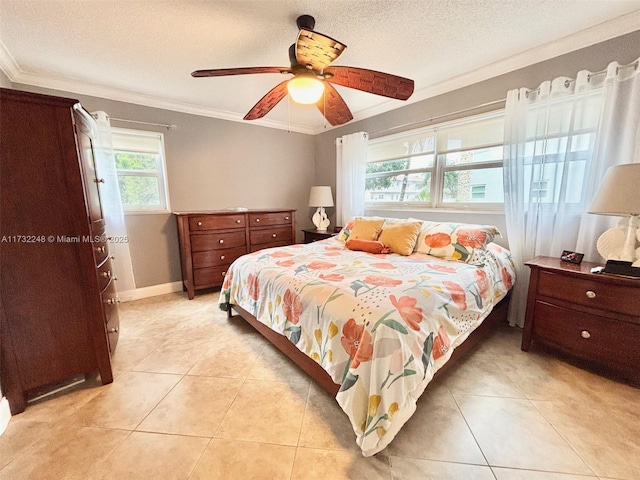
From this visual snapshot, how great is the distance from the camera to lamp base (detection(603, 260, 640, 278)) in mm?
1568

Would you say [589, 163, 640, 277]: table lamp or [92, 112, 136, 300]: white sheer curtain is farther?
[92, 112, 136, 300]: white sheer curtain

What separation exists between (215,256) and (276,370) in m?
1.89

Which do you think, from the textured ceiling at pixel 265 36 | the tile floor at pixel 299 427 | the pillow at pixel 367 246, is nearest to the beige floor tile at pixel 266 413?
the tile floor at pixel 299 427

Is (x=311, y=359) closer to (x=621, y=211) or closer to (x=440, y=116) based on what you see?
(x=621, y=211)

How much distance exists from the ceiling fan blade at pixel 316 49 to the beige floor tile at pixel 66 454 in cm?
225

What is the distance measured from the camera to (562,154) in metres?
2.05

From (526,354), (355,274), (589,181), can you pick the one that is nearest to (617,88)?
(589,181)

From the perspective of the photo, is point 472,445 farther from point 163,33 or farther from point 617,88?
point 163,33

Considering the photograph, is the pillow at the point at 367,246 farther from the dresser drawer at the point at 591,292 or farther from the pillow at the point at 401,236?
the dresser drawer at the point at 591,292

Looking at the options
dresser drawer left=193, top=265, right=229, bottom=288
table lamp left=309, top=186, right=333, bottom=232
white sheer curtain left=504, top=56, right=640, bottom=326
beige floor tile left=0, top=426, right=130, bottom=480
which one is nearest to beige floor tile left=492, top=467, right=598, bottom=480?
white sheer curtain left=504, top=56, right=640, bottom=326

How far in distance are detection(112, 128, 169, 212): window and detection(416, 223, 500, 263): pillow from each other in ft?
10.2

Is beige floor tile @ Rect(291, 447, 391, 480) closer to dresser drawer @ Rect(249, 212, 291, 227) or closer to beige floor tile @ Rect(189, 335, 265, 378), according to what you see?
beige floor tile @ Rect(189, 335, 265, 378)

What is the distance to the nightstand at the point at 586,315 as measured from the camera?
157 cm

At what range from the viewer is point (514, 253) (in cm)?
234
